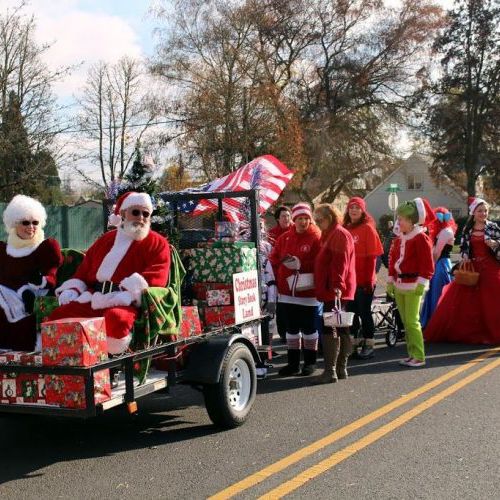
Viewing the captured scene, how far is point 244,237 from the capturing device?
23.7ft

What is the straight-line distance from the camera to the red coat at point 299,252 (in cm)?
761

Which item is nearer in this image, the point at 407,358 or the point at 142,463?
the point at 142,463

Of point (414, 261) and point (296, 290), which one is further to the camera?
point (414, 261)

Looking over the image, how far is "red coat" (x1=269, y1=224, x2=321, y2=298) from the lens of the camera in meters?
7.61

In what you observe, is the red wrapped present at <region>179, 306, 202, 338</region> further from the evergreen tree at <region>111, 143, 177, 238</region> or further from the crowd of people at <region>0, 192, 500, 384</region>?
the evergreen tree at <region>111, 143, 177, 238</region>

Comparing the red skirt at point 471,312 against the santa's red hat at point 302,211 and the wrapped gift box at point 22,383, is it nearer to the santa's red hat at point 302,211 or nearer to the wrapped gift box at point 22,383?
the santa's red hat at point 302,211

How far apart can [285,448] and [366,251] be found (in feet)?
12.8

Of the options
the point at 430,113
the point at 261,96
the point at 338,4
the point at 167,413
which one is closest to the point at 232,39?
the point at 261,96

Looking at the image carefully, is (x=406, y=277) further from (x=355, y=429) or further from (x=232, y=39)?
(x=232, y=39)

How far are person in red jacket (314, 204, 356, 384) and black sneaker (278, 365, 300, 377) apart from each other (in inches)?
18.6

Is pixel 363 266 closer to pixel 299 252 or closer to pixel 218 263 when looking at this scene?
pixel 299 252

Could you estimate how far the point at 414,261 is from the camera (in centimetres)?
810

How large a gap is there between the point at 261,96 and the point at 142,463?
22553 mm

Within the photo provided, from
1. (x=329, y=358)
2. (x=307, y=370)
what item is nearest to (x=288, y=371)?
(x=307, y=370)
